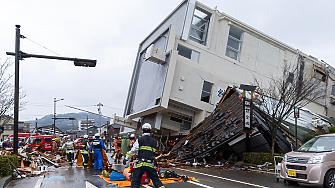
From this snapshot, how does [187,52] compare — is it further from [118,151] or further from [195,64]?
[118,151]

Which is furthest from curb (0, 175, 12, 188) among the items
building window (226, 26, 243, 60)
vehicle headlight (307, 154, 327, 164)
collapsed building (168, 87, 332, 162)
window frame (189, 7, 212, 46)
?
building window (226, 26, 243, 60)

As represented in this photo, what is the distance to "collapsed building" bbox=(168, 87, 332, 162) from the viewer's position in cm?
1518

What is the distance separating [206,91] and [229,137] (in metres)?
8.94

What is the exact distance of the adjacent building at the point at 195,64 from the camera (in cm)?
2186

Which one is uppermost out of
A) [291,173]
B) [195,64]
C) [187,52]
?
[187,52]

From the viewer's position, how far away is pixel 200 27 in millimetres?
24656

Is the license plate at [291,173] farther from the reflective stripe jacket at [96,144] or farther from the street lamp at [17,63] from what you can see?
the street lamp at [17,63]

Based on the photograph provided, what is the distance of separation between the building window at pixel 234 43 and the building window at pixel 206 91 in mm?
3721

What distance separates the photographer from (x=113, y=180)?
888 centimetres

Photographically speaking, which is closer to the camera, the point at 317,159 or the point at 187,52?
the point at 317,159

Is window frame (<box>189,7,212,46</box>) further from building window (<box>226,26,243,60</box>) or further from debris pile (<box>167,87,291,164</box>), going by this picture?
debris pile (<box>167,87,291,164</box>)

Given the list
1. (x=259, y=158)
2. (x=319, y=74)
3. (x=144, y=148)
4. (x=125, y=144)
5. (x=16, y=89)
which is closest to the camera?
(x=144, y=148)

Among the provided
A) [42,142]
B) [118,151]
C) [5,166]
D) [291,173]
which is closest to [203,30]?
[118,151]

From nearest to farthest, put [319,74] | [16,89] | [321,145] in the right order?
[321,145], [16,89], [319,74]
